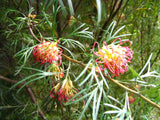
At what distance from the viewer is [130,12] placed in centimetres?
112

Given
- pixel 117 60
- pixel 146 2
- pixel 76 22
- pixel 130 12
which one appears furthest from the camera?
pixel 130 12

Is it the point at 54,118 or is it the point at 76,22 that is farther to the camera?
the point at 54,118

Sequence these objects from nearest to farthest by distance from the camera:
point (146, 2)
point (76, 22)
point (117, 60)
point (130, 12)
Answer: point (117, 60)
point (76, 22)
point (146, 2)
point (130, 12)

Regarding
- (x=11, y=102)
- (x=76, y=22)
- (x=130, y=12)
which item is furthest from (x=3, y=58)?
(x=130, y=12)

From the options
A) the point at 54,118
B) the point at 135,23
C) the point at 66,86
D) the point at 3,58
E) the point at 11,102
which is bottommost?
the point at 54,118

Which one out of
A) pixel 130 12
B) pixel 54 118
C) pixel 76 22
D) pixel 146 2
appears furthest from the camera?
pixel 130 12

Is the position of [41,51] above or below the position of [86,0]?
below

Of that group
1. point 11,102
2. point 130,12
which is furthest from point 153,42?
point 11,102

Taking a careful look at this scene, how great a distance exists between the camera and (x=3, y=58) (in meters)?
0.77

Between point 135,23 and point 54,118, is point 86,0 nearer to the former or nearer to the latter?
point 135,23

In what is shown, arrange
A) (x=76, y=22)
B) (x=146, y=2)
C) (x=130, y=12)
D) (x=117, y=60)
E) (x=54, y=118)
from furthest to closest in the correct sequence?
(x=130, y=12) < (x=146, y=2) < (x=54, y=118) < (x=76, y=22) < (x=117, y=60)

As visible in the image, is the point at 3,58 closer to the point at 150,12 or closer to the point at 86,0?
the point at 86,0

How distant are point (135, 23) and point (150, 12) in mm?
147

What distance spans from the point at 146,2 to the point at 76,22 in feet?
2.13
